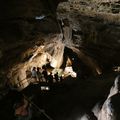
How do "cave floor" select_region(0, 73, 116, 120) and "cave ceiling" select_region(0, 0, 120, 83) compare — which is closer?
"cave floor" select_region(0, 73, 116, 120)

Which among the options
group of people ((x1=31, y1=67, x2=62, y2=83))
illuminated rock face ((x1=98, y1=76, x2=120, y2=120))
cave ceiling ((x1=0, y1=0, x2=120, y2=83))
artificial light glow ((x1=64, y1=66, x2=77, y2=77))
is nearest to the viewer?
illuminated rock face ((x1=98, y1=76, x2=120, y2=120))

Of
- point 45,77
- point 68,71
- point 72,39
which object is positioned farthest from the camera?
point 68,71

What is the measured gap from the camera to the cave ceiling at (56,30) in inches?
653

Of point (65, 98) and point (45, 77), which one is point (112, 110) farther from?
point (45, 77)

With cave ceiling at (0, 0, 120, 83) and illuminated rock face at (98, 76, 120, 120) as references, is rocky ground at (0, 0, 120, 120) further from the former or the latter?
illuminated rock face at (98, 76, 120, 120)

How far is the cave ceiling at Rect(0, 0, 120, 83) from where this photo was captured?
54.4 ft

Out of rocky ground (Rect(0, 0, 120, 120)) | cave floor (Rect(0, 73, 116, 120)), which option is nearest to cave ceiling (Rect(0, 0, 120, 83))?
rocky ground (Rect(0, 0, 120, 120))

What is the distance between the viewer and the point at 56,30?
20.9 meters

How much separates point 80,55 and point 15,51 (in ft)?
17.0

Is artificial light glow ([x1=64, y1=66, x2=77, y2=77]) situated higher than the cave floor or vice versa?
the cave floor

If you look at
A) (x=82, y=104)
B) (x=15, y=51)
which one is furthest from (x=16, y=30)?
(x=82, y=104)

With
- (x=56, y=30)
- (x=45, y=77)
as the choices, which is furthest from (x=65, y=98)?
(x=56, y=30)

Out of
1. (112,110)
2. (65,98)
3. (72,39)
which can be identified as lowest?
(65,98)

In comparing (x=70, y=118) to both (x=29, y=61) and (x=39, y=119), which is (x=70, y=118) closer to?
(x=39, y=119)
